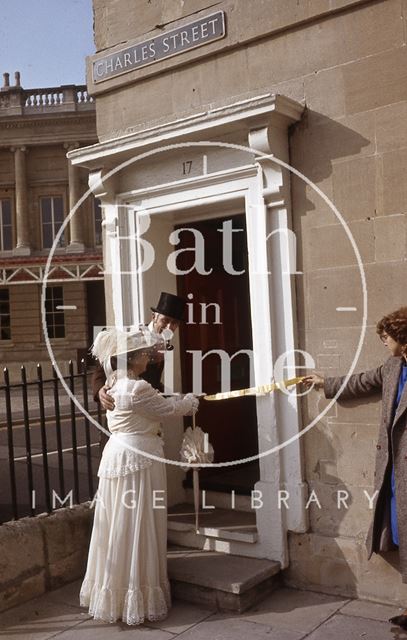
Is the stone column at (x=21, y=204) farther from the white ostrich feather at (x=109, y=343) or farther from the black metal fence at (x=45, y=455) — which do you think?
the white ostrich feather at (x=109, y=343)

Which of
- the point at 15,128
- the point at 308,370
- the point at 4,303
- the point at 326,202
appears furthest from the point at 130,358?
the point at 15,128

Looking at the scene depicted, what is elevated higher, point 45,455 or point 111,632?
point 45,455

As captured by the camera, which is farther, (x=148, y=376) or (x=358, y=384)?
(x=148, y=376)

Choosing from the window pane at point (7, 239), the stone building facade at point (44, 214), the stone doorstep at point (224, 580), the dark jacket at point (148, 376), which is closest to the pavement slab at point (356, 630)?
the stone doorstep at point (224, 580)

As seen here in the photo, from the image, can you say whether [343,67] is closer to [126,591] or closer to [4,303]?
[126,591]

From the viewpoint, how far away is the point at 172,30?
5473 mm

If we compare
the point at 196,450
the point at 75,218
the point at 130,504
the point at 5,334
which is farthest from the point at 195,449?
the point at 5,334

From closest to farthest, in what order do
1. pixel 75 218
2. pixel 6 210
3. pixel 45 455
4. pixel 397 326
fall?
1. pixel 397 326
2. pixel 45 455
3. pixel 75 218
4. pixel 6 210

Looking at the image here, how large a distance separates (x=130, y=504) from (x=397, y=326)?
2104 mm

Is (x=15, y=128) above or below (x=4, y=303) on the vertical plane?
above

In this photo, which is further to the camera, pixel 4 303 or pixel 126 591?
pixel 4 303

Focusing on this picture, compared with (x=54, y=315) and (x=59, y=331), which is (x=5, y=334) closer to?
(x=54, y=315)

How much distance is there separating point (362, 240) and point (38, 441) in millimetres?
9281

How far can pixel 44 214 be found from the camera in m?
31.2
